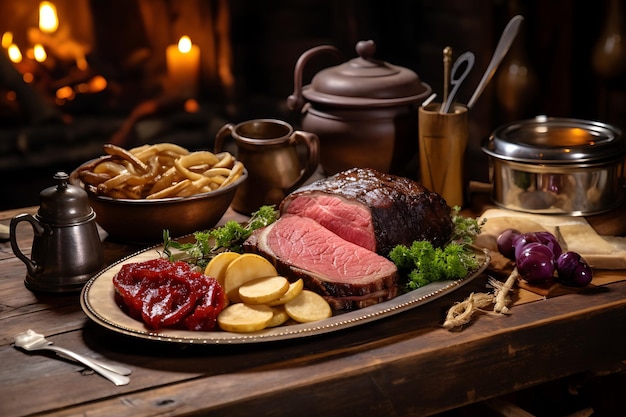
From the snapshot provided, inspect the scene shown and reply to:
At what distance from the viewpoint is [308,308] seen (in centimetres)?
152

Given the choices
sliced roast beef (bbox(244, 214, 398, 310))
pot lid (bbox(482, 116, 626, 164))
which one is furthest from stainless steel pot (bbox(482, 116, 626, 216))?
sliced roast beef (bbox(244, 214, 398, 310))

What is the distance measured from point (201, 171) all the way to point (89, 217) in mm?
376

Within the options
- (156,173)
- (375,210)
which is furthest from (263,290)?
(156,173)

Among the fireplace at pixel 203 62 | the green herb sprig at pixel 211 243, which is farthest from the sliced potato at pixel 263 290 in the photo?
the fireplace at pixel 203 62

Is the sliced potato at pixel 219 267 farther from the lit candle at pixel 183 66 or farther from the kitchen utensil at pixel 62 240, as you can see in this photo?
the lit candle at pixel 183 66

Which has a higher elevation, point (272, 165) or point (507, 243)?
point (272, 165)

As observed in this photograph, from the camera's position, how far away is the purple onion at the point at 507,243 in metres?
1.83

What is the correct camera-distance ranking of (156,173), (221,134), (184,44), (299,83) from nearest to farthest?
1. (156,173)
2. (221,134)
3. (299,83)
4. (184,44)

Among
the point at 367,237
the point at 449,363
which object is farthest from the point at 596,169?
the point at 449,363

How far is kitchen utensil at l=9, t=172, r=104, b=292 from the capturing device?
167cm

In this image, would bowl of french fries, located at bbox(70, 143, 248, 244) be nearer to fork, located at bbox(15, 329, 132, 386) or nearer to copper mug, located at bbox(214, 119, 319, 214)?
copper mug, located at bbox(214, 119, 319, 214)

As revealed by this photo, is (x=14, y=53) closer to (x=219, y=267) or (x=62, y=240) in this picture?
(x=62, y=240)

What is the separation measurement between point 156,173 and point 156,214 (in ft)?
0.40

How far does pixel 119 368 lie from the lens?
141cm
